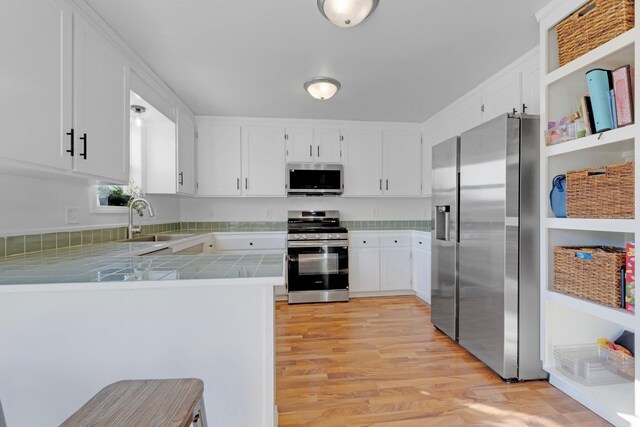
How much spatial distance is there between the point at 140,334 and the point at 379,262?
307 centimetres

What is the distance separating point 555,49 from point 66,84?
276 centimetres

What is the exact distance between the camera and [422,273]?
364cm

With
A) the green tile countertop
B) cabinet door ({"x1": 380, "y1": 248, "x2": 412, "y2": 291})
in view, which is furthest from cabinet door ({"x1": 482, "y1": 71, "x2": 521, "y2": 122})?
the green tile countertop

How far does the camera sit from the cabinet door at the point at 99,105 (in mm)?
1645

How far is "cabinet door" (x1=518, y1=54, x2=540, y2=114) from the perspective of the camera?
7.22 ft

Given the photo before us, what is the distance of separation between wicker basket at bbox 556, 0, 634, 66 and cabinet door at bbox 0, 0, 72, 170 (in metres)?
2.67

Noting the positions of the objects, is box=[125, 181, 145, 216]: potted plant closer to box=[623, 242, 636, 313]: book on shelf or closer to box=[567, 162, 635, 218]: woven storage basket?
box=[567, 162, 635, 218]: woven storage basket

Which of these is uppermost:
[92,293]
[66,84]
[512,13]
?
[512,13]

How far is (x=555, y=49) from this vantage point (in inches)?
71.7

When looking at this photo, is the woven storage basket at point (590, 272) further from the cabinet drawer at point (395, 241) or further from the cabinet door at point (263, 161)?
the cabinet door at point (263, 161)

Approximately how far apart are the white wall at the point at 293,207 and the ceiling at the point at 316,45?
57.6 inches

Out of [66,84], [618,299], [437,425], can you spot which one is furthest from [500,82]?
[66,84]

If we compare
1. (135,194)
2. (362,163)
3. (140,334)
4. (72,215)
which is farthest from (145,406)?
(362,163)

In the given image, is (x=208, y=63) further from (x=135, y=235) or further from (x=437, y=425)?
(x=437, y=425)
